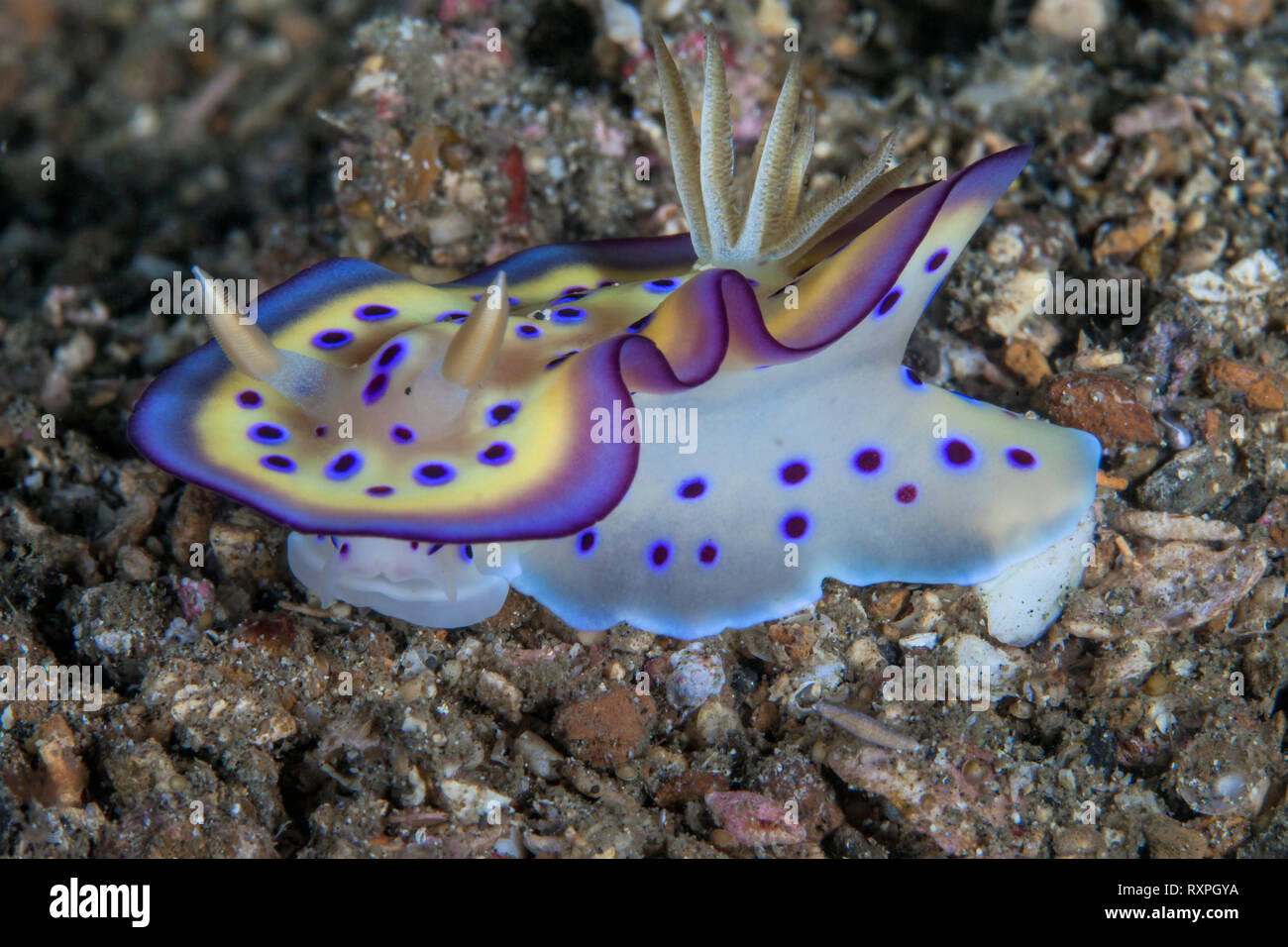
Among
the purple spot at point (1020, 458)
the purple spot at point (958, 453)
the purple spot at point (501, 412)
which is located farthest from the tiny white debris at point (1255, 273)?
the purple spot at point (501, 412)

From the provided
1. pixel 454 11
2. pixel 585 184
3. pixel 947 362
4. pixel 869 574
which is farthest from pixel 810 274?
pixel 454 11

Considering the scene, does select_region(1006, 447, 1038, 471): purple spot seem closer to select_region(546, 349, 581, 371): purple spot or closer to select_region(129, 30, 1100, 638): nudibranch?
select_region(129, 30, 1100, 638): nudibranch

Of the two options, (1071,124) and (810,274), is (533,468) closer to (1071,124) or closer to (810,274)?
(810,274)

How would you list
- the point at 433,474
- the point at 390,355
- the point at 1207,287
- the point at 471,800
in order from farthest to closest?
the point at 1207,287 < the point at 471,800 < the point at 390,355 < the point at 433,474

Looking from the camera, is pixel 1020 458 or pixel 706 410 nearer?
pixel 706 410

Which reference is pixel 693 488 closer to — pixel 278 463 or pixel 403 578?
pixel 403 578

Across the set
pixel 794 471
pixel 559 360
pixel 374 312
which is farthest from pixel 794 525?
pixel 374 312

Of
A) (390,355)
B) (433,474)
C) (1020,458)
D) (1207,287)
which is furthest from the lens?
(1207,287)
